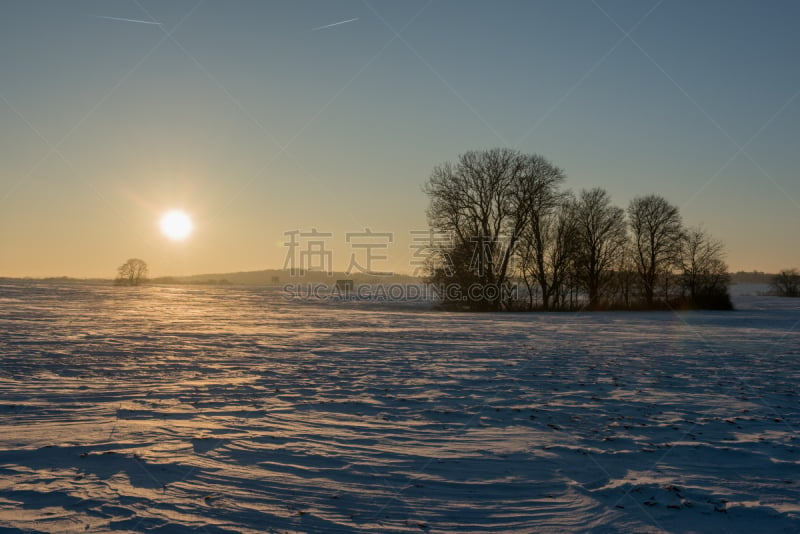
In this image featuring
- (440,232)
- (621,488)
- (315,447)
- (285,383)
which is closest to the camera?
(621,488)

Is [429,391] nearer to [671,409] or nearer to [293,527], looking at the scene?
[671,409]

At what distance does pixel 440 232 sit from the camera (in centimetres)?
4316

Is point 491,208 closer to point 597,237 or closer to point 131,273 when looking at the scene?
point 597,237

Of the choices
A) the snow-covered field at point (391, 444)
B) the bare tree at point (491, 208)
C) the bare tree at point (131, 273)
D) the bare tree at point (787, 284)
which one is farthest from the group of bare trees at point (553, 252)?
the bare tree at point (131, 273)

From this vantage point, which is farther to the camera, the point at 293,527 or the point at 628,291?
the point at 628,291

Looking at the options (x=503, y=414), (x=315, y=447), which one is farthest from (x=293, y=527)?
(x=503, y=414)

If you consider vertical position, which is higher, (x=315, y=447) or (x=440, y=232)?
(x=440, y=232)

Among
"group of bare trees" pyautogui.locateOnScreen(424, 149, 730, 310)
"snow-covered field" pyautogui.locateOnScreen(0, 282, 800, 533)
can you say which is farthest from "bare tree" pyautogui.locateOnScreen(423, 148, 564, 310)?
"snow-covered field" pyautogui.locateOnScreen(0, 282, 800, 533)

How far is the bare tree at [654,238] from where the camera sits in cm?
5041

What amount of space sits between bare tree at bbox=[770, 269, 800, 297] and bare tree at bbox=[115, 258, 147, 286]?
128 meters

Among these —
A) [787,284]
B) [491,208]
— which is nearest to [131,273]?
[491,208]

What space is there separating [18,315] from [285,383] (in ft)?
74.5

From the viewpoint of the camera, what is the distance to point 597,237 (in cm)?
4784

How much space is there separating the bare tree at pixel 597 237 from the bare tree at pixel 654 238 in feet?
13.9
